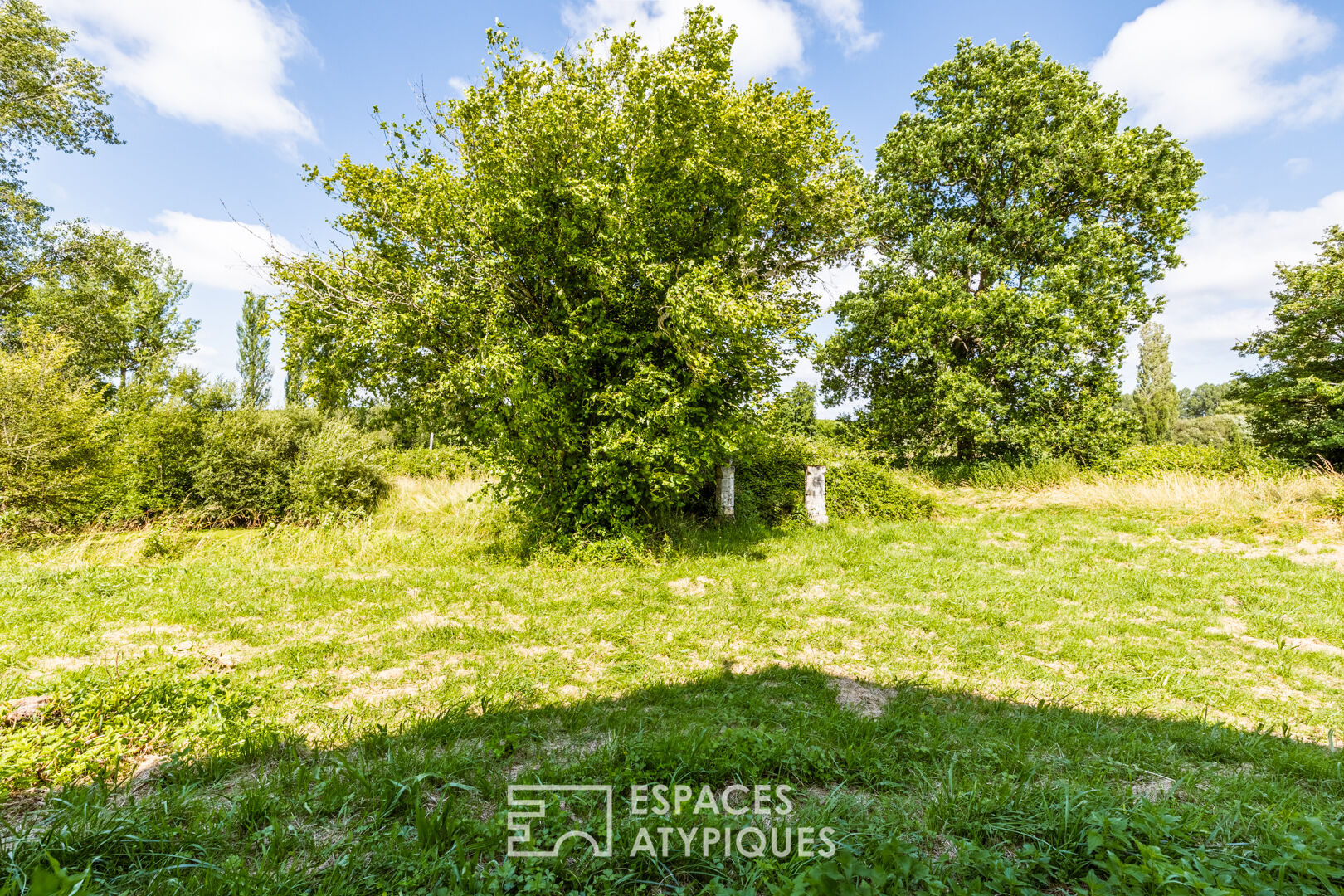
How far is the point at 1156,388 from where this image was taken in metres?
36.7

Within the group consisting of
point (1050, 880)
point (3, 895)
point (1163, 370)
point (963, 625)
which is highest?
point (1163, 370)

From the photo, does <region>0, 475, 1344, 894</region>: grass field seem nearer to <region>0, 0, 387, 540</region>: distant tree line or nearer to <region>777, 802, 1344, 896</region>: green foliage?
<region>777, 802, 1344, 896</region>: green foliage

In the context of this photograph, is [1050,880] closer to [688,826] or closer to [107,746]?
[688,826]

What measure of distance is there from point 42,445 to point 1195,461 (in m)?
26.0

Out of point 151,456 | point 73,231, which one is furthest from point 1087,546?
point 73,231

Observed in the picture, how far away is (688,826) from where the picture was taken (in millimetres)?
2342

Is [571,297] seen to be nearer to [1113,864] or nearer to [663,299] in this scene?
[663,299]

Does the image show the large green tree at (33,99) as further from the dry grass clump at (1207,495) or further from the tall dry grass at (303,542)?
the dry grass clump at (1207,495)

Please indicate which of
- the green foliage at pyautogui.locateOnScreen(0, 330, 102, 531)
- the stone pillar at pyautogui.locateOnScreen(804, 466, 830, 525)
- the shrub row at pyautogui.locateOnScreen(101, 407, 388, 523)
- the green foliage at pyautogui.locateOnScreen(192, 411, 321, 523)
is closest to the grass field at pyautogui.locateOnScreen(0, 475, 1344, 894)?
the green foliage at pyautogui.locateOnScreen(0, 330, 102, 531)

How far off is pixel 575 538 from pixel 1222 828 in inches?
288

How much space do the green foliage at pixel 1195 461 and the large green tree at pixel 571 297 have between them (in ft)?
38.5

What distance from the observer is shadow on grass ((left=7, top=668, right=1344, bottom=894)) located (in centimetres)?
197

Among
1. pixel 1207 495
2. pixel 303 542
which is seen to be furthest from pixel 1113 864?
pixel 1207 495

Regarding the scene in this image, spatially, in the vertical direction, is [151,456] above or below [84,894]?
above
